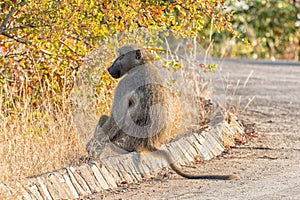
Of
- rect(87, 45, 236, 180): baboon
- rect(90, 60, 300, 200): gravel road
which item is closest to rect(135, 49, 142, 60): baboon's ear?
rect(87, 45, 236, 180): baboon

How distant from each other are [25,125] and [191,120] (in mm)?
2360

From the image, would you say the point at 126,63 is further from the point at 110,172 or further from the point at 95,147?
the point at 110,172

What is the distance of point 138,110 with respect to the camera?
7.19 metres

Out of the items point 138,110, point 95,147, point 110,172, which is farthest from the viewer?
point 95,147

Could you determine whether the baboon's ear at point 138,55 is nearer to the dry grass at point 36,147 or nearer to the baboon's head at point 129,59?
the baboon's head at point 129,59

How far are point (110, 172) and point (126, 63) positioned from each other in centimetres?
118

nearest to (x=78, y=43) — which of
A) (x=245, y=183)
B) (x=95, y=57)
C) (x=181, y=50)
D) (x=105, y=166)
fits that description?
(x=95, y=57)

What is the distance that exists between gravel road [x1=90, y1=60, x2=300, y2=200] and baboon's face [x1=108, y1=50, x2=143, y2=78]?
1.09 meters

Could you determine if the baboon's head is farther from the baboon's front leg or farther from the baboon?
the baboon's front leg

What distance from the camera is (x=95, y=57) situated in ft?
28.6

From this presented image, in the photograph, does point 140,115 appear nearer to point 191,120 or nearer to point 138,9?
A: point 138,9

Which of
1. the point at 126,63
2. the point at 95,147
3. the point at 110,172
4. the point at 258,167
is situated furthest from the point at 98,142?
the point at 258,167

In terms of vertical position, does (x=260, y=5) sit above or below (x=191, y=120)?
above

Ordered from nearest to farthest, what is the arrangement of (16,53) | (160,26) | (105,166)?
(105,166) → (160,26) → (16,53)
